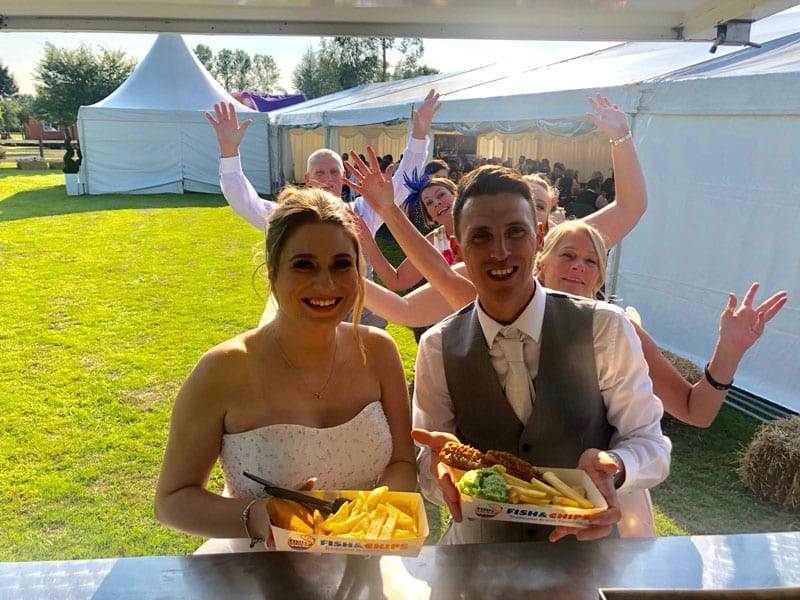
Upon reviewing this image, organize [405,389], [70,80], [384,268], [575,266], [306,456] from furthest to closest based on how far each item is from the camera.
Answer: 1. [70,80]
2. [384,268]
3. [575,266]
4. [405,389]
5. [306,456]

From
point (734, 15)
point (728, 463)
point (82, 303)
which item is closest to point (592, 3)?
point (734, 15)

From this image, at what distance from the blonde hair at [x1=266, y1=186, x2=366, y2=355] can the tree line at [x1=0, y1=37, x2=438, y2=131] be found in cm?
438

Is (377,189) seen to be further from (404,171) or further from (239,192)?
(404,171)

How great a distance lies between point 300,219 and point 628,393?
106cm

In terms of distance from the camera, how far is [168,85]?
20844 mm

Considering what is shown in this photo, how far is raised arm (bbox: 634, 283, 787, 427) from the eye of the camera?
6.87ft

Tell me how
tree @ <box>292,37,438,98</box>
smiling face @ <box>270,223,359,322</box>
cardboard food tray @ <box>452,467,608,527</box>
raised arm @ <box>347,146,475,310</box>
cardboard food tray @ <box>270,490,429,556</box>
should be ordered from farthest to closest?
tree @ <box>292,37,438,98</box> < raised arm @ <box>347,146,475,310</box> < smiling face @ <box>270,223,359,322</box> < cardboard food tray @ <box>452,467,608,527</box> < cardboard food tray @ <box>270,490,429,556</box>

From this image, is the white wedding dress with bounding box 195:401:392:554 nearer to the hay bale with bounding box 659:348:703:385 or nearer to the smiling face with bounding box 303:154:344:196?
the smiling face with bounding box 303:154:344:196

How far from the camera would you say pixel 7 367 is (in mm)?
6020

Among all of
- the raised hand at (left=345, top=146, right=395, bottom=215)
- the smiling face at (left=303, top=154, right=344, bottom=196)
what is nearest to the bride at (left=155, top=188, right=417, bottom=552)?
the raised hand at (left=345, top=146, right=395, bottom=215)

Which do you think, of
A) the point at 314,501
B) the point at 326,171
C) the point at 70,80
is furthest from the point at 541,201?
the point at 70,80

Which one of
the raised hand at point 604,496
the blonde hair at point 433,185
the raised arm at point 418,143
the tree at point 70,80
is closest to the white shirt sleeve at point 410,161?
→ the raised arm at point 418,143

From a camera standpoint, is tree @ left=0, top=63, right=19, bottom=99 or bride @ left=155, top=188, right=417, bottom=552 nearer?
bride @ left=155, top=188, right=417, bottom=552

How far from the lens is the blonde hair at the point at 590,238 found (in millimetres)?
2469
